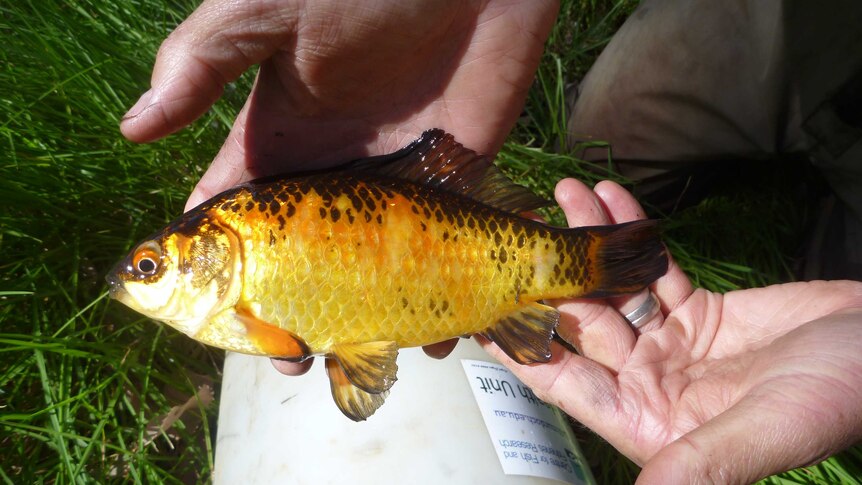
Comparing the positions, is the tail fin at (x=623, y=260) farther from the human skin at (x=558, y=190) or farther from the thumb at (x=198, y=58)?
the thumb at (x=198, y=58)

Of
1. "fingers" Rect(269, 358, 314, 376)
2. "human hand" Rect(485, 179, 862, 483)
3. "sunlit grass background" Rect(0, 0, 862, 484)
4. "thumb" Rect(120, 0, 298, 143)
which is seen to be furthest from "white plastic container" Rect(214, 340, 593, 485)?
"thumb" Rect(120, 0, 298, 143)

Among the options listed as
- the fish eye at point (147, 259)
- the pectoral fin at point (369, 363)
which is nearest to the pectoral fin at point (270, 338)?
the pectoral fin at point (369, 363)

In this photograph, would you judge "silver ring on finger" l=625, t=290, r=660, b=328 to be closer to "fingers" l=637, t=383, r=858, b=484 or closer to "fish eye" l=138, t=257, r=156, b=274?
"fingers" l=637, t=383, r=858, b=484

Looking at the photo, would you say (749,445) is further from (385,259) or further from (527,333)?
(385,259)

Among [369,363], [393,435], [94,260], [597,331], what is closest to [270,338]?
[369,363]

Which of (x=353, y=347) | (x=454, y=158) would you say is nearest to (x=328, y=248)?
(x=353, y=347)

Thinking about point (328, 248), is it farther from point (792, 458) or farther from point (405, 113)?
point (792, 458)
